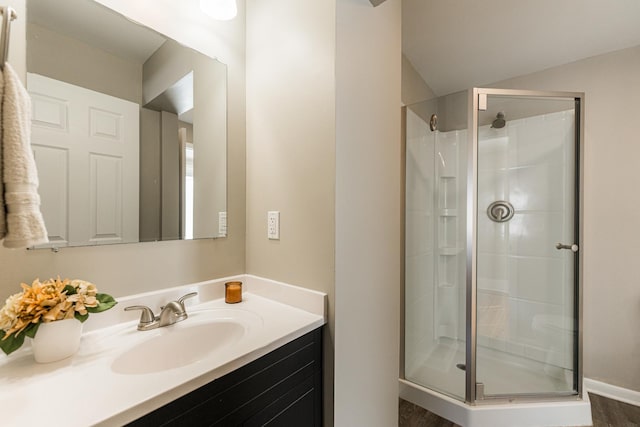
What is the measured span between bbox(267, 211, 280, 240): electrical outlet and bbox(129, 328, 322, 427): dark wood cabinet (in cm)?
43

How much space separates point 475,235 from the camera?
176 cm

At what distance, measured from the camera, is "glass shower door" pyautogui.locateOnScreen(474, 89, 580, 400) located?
6.00 feet

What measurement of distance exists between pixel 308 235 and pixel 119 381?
0.68 meters

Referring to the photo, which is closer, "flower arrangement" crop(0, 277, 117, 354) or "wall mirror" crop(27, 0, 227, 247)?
"flower arrangement" crop(0, 277, 117, 354)

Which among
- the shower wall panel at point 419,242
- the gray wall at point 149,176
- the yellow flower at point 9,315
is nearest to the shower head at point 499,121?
the shower wall panel at point 419,242

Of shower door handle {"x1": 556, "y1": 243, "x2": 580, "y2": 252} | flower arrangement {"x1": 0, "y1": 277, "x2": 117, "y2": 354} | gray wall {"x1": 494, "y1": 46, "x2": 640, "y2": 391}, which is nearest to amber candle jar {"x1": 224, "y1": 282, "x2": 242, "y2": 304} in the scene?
flower arrangement {"x1": 0, "y1": 277, "x2": 117, "y2": 354}

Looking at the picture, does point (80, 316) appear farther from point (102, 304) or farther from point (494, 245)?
point (494, 245)

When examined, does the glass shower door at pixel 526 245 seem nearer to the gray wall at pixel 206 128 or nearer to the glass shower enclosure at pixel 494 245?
the glass shower enclosure at pixel 494 245

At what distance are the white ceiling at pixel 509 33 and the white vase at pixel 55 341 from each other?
207 cm

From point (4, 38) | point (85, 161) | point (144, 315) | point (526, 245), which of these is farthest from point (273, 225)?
point (526, 245)

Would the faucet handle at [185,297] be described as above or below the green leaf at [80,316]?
below

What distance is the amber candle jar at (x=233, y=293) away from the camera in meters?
1.18

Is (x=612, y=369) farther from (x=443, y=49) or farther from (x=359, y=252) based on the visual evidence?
(x=443, y=49)

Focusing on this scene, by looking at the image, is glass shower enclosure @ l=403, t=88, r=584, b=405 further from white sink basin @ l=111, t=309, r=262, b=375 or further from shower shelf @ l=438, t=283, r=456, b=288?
white sink basin @ l=111, t=309, r=262, b=375
